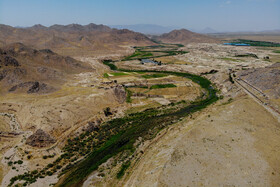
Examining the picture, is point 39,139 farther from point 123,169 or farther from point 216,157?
point 216,157

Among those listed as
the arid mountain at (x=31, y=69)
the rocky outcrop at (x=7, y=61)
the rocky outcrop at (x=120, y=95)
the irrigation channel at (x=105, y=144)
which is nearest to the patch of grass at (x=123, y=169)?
the irrigation channel at (x=105, y=144)

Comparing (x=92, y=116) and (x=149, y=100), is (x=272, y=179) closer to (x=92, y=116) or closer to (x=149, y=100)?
(x=92, y=116)

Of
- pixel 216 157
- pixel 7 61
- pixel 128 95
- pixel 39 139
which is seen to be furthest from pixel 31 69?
pixel 216 157

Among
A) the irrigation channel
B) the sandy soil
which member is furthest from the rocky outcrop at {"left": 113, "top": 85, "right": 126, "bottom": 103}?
the sandy soil

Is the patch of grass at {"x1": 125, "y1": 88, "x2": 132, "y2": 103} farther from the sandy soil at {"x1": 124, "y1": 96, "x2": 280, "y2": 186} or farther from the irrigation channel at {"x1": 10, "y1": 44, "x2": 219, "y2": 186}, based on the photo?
the sandy soil at {"x1": 124, "y1": 96, "x2": 280, "y2": 186}

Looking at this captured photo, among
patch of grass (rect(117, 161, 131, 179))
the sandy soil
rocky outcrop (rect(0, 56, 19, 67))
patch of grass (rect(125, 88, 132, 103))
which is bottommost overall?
patch of grass (rect(117, 161, 131, 179))

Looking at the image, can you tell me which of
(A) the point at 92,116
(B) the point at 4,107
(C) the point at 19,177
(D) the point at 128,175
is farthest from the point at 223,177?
(B) the point at 4,107

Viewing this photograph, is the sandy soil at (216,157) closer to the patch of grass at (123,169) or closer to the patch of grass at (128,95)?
the patch of grass at (123,169)
